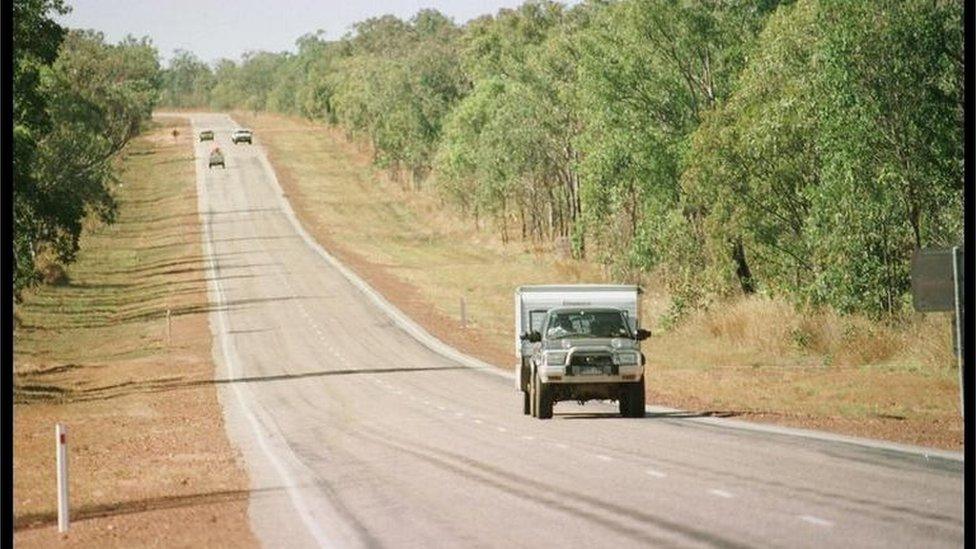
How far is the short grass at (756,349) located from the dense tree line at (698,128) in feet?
4.00

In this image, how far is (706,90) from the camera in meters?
62.9

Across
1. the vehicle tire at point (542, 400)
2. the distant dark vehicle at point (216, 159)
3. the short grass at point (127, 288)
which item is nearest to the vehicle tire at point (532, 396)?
the vehicle tire at point (542, 400)

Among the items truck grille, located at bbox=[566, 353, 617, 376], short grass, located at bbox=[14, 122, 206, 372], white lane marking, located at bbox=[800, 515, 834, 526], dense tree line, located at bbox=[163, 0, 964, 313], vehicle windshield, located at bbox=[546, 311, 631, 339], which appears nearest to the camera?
white lane marking, located at bbox=[800, 515, 834, 526]

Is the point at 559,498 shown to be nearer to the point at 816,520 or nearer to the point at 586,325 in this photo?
the point at 816,520

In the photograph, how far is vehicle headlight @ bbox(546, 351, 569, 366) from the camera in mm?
28500

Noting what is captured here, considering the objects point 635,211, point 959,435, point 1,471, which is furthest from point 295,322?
point 1,471

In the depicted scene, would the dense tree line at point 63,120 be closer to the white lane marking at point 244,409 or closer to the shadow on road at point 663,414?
the white lane marking at point 244,409

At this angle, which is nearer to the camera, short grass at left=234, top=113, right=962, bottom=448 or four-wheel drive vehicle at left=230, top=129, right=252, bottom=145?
short grass at left=234, top=113, right=962, bottom=448

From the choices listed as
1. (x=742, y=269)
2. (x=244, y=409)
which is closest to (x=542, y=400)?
(x=244, y=409)

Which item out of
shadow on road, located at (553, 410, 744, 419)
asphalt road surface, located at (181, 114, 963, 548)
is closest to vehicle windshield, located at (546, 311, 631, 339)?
asphalt road surface, located at (181, 114, 963, 548)

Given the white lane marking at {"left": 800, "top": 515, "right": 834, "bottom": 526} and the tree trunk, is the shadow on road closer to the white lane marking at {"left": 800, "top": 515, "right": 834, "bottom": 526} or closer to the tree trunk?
the white lane marking at {"left": 800, "top": 515, "right": 834, "bottom": 526}

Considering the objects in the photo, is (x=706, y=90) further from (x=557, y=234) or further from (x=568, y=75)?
(x=557, y=234)

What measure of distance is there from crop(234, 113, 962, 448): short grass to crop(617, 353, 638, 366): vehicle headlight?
294cm

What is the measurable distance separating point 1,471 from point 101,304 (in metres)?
49.8
